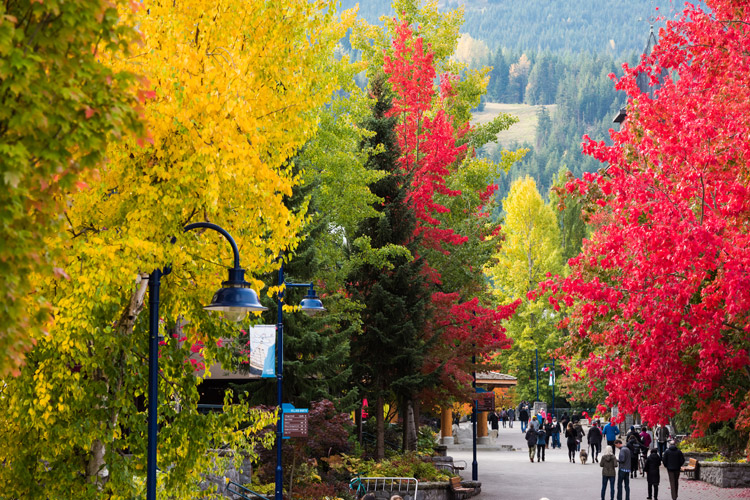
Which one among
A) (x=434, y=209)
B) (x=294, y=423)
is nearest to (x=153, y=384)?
(x=294, y=423)

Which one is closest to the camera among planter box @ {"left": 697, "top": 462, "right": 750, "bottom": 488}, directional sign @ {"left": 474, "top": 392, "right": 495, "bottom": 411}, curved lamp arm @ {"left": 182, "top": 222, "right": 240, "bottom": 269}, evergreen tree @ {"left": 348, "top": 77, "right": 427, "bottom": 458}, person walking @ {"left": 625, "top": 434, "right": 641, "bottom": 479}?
curved lamp arm @ {"left": 182, "top": 222, "right": 240, "bottom": 269}

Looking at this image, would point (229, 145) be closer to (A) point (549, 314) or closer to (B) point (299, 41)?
(B) point (299, 41)

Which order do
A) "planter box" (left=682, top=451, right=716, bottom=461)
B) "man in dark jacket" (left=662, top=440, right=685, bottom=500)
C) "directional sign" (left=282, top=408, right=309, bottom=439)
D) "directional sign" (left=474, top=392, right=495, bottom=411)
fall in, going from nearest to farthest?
1. "directional sign" (left=282, top=408, right=309, bottom=439)
2. "man in dark jacket" (left=662, top=440, right=685, bottom=500)
3. "directional sign" (left=474, top=392, right=495, bottom=411)
4. "planter box" (left=682, top=451, right=716, bottom=461)

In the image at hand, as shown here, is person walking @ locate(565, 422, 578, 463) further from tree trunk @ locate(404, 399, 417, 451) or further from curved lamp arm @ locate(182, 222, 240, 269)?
curved lamp arm @ locate(182, 222, 240, 269)

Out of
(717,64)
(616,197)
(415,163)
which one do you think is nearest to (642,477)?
(415,163)

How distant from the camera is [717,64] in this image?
51.2 ft

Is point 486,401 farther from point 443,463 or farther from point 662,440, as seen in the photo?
point 662,440

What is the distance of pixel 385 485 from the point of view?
73.9ft

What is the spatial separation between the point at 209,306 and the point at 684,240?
887 cm

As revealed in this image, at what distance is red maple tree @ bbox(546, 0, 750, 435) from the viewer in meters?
14.1

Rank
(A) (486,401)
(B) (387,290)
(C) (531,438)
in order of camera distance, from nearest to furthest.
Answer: (B) (387,290) < (A) (486,401) < (C) (531,438)

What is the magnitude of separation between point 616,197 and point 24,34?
14309 millimetres

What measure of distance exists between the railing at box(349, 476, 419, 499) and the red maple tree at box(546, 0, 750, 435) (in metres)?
7.00

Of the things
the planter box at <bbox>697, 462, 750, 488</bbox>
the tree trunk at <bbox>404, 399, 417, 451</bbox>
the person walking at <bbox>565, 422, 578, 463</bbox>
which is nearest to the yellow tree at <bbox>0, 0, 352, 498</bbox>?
the tree trunk at <bbox>404, 399, 417, 451</bbox>
